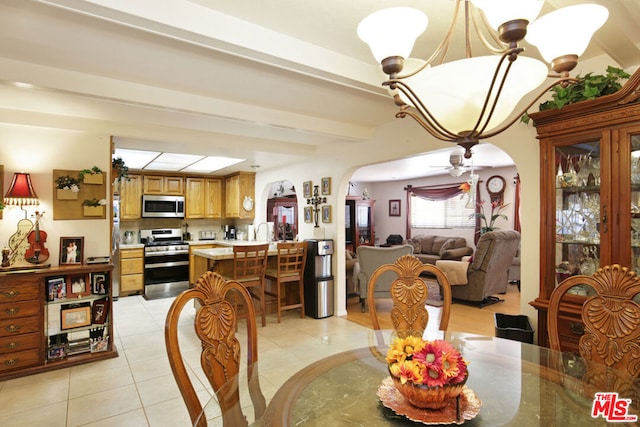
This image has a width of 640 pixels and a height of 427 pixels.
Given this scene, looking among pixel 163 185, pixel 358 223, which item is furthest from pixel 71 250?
pixel 358 223

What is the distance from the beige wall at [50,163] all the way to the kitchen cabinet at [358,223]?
618 cm

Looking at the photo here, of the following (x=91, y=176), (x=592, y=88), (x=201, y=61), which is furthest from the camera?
(x=91, y=176)

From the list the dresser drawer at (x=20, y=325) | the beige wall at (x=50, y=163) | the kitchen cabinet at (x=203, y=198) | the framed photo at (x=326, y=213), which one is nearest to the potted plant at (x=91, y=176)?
the beige wall at (x=50, y=163)

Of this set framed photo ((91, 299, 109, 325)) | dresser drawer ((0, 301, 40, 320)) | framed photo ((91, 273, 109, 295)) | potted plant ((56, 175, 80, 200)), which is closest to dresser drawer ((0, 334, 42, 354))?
dresser drawer ((0, 301, 40, 320))

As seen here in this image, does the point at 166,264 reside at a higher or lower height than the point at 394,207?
lower

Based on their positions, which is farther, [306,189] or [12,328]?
[306,189]

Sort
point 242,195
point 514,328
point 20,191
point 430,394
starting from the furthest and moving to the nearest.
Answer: point 242,195
point 20,191
point 514,328
point 430,394

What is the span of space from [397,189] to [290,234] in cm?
366

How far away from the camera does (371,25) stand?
115 centimetres

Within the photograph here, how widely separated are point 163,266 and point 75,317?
3.16 metres

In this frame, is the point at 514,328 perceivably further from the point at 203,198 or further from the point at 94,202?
the point at 203,198

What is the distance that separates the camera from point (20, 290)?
2.91 metres

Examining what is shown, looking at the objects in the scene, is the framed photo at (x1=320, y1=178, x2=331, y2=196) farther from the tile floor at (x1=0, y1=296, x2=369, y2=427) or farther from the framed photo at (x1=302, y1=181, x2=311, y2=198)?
the tile floor at (x1=0, y1=296, x2=369, y2=427)

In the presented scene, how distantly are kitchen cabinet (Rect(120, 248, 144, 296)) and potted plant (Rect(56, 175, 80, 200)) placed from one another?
2843mm
